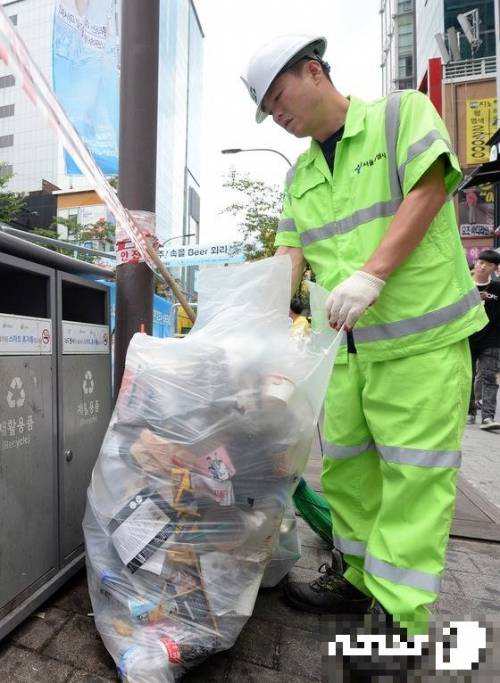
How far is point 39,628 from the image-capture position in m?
1.47

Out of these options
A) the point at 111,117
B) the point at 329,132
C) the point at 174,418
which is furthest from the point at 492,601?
the point at 111,117

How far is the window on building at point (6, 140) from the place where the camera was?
3299cm

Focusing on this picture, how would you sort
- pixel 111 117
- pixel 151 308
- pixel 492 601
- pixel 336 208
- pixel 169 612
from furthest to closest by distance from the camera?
1. pixel 111 117
2. pixel 151 308
3. pixel 492 601
4. pixel 336 208
5. pixel 169 612

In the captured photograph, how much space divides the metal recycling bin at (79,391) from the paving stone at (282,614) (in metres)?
0.76

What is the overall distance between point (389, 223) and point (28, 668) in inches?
65.9

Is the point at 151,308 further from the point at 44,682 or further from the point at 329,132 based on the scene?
the point at 44,682

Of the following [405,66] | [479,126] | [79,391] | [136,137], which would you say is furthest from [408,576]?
[405,66]

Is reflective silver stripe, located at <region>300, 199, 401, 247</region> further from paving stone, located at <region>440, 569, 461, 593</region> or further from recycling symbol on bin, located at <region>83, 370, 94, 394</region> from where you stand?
paving stone, located at <region>440, 569, 461, 593</region>

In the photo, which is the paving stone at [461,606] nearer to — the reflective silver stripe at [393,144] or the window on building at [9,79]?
the reflective silver stripe at [393,144]

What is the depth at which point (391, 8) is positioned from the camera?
127 ft

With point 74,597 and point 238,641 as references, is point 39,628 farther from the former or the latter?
point 238,641

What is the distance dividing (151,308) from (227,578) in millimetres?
1270

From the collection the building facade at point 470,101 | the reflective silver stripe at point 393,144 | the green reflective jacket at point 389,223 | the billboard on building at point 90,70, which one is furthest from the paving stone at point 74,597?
the building facade at point 470,101

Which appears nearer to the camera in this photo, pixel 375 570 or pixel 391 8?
pixel 375 570
